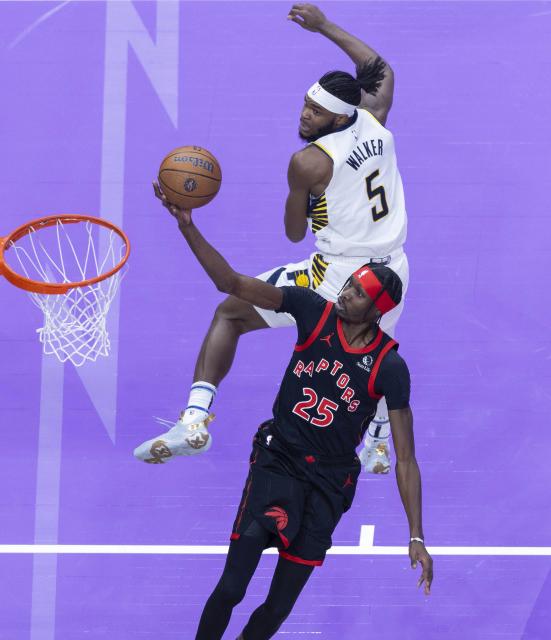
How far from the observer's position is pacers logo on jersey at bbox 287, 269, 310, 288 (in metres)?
9.18

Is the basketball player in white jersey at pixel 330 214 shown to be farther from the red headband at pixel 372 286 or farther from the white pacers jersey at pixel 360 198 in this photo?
the red headband at pixel 372 286

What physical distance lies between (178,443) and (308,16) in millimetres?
2892

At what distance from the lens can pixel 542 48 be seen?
11859mm

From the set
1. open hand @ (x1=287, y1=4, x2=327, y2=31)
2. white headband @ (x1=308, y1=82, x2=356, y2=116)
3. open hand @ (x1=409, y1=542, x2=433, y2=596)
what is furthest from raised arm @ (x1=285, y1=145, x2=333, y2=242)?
open hand @ (x1=409, y1=542, x2=433, y2=596)

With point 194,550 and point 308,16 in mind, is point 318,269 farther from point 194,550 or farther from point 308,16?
point 194,550

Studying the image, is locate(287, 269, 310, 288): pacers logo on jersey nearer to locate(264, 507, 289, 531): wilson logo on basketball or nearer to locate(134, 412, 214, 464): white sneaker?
locate(134, 412, 214, 464): white sneaker

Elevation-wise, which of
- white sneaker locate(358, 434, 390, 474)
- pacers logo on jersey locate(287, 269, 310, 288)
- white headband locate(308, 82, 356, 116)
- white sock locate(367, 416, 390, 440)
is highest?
white headband locate(308, 82, 356, 116)

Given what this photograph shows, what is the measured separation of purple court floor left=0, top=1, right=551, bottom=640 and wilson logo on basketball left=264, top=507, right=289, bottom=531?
1.43 m

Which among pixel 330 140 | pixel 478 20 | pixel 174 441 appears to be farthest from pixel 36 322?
pixel 478 20

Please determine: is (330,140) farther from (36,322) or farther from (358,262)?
(36,322)

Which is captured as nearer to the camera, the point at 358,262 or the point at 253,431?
the point at 358,262

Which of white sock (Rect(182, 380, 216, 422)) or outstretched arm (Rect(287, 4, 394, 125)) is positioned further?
outstretched arm (Rect(287, 4, 394, 125))

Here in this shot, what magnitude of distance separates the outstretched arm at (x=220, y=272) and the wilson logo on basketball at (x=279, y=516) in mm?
1096

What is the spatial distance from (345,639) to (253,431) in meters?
1.64
